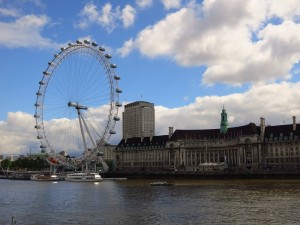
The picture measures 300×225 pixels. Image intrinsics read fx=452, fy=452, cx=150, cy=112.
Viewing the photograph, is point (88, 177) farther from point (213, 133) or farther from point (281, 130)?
point (281, 130)

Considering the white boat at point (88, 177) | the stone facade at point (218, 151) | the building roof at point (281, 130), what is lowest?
the white boat at point (88, 177)

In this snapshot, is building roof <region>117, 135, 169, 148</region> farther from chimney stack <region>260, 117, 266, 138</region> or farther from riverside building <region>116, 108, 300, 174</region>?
chimney stack <region>260, 117, 266, 138</region>

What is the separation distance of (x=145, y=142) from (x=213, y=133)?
3006 centimetres

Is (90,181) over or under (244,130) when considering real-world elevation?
under

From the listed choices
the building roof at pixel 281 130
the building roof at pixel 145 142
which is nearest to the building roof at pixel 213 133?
the building roof at pixel 281 130

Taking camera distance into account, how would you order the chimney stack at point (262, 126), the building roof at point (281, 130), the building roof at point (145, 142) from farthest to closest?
the building roof at point (145, 142) → the chimney stack at point (262, 126) → the building roof at point (281, 130)

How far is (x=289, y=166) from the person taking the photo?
137m

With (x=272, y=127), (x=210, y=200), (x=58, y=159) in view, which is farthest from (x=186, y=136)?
(x=210, y=200)

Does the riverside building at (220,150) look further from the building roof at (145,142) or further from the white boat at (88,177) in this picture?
the white boat at (88,177)

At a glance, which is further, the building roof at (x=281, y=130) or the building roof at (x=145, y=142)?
the building roof at (x=145, y=142)

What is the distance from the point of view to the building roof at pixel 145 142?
175400 millimetres

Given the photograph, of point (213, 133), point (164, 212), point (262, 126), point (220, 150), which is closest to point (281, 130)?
point (262, 126)

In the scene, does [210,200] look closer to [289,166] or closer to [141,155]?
[289,166]

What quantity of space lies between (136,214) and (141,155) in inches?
5317
